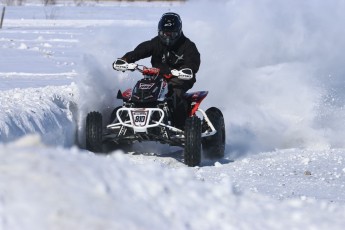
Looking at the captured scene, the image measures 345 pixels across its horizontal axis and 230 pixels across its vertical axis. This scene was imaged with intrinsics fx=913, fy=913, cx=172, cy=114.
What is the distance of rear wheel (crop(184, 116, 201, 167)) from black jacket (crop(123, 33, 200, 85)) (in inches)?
42.7

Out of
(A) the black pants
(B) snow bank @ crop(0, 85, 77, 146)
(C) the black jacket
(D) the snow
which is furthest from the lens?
(C) the black jacket

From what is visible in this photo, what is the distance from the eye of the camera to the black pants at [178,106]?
39.2ft

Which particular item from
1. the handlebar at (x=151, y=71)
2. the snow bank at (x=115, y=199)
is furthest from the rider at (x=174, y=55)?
the snow bank at (x=115, y=199)

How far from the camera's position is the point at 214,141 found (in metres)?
12.5

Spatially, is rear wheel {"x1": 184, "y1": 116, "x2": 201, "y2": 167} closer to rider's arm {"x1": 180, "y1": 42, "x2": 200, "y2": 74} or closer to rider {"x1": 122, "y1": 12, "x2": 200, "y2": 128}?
rider {"x1": 122, "y1": 12, "x2": 200, "y2": 128}

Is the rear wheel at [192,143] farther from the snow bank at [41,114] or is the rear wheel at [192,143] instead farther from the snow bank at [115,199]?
the snow bank at [115,199]

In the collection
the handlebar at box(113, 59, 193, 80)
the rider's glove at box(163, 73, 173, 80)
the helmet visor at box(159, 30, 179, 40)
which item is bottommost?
the rider's glove at box(163, 73, 173, 80)

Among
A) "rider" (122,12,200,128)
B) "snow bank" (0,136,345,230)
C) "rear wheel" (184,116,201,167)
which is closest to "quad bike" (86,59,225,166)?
"rear wheel" (184,116,201,167)

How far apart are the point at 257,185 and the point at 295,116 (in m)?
7.10

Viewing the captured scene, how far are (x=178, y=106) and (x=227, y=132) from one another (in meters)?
3.01

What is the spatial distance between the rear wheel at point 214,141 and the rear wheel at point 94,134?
1645mm

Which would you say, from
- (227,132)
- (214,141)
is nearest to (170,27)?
(214,141)

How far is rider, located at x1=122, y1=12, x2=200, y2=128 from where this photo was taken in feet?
39.6

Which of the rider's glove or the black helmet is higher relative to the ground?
the black helmet
